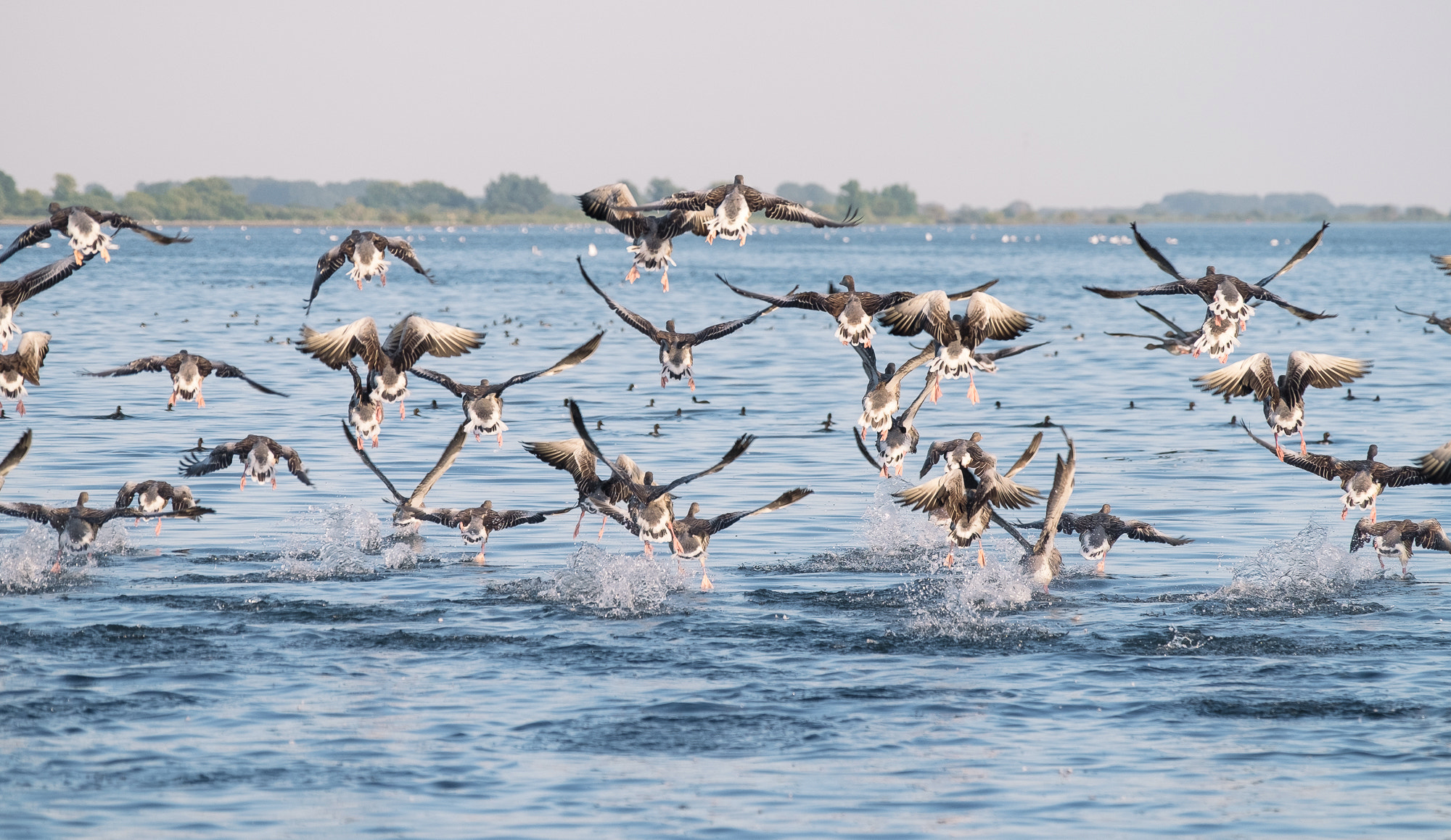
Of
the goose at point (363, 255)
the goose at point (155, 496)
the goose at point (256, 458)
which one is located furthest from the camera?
the goose at point (155, 496)

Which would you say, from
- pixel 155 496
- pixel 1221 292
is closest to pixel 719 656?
pixel 1221 292

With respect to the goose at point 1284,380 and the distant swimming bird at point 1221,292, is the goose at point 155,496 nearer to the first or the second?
the distant swimming bird at point 1221,292

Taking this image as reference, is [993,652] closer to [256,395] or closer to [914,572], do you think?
[914,572]

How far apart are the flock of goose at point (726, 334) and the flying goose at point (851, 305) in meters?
0.02

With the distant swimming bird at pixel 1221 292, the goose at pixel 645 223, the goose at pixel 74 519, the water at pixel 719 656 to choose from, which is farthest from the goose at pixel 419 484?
the distant swimming bird at pixel 1221 292

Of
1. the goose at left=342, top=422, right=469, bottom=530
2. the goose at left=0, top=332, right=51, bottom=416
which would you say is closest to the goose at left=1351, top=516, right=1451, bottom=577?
the goose at left=342, top=422, right=469, bottom=530

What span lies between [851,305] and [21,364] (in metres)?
8.95

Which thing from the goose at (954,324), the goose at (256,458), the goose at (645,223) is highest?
the goose at (645,223)

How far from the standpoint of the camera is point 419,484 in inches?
859

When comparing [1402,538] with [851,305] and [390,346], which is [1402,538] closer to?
[851,305]

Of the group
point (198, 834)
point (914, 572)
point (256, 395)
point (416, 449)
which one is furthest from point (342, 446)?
point (198, 834)

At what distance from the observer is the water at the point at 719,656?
12.6 metres

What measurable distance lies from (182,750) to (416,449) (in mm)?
17462

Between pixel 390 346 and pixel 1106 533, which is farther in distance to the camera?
pixel 1106 533
